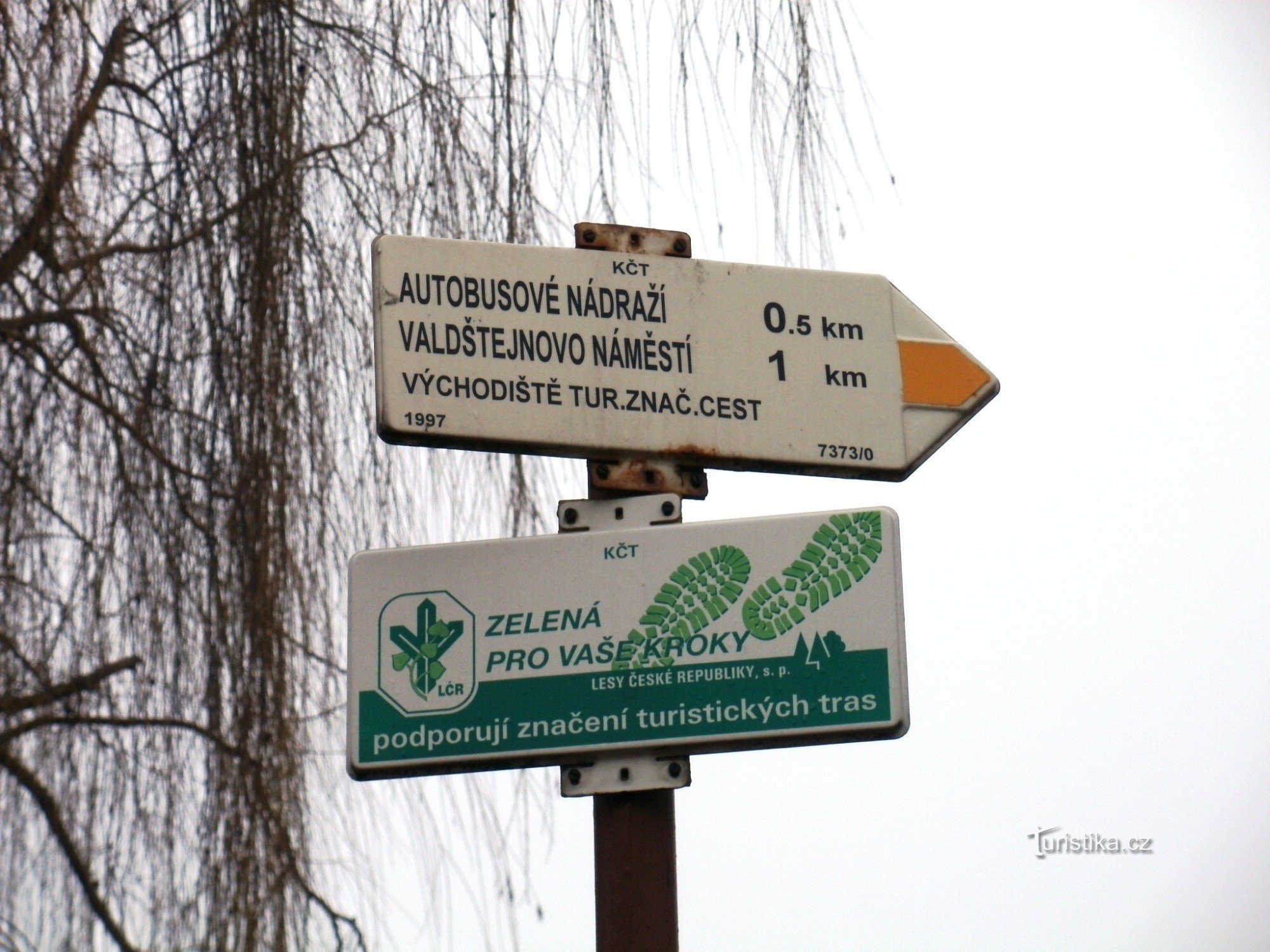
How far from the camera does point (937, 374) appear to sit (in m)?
1.64

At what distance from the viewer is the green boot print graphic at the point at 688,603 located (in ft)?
4.90

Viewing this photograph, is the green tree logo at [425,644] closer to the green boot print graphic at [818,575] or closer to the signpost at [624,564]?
the signpost at [624,564]

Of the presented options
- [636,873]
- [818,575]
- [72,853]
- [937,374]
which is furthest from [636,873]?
[72,853]

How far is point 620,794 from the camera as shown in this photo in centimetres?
149

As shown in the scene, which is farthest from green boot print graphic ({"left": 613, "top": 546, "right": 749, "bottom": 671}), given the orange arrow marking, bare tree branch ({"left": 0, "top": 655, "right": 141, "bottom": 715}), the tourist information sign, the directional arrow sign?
bare tree branch ({"left": 0, "top": 655, "right": 141, "bottom": 715})

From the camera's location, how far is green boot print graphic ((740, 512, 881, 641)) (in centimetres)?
150

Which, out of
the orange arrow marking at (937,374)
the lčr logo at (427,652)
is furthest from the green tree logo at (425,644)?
the orange arrow marking at (937,374)

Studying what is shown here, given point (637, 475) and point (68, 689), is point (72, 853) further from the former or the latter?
point (637, 475)

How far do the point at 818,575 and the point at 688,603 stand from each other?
0.41ft

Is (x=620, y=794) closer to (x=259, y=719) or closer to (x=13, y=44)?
(x=259, y=719)

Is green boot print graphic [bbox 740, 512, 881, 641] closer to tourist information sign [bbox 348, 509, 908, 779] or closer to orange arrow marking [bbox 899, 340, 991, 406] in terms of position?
tourist information sign [bbox 348, 509, 908, 779]

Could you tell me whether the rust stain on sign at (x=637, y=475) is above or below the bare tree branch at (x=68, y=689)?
above

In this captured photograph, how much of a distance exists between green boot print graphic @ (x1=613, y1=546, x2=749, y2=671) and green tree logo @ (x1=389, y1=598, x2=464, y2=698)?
0.54 ft

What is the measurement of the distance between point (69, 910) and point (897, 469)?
126 cm
